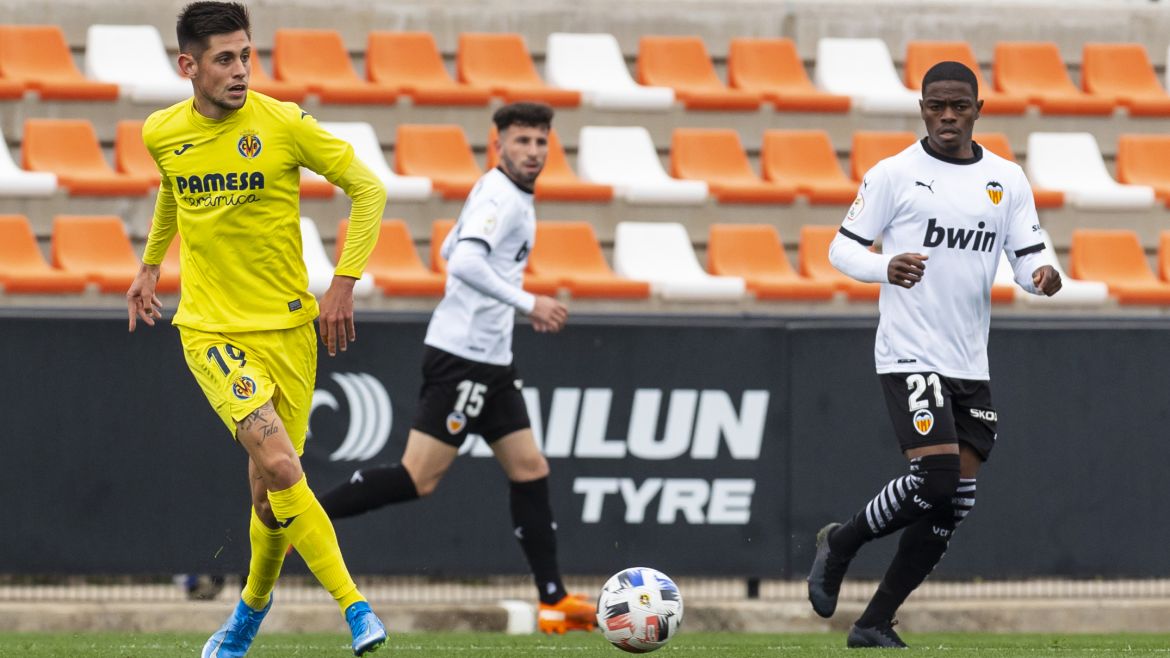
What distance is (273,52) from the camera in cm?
1366

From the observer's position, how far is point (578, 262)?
12398mm

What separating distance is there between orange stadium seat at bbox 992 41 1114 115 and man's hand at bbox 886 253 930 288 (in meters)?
8.17

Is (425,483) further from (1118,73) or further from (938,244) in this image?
(1118,73)

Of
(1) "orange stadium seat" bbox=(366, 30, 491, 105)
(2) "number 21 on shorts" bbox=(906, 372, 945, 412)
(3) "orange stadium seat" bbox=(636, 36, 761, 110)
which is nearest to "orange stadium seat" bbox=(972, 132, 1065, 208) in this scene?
(3) "orange stadium seat" bbox=(636, 36, 761, 110)

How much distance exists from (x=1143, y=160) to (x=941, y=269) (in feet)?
25.3

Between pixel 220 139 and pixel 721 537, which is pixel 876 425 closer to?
pixel 721 537

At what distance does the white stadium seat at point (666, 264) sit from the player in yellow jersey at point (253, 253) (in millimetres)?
5904

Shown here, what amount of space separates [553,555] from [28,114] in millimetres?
6079

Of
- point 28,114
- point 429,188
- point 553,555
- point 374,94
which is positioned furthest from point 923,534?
point 28,114

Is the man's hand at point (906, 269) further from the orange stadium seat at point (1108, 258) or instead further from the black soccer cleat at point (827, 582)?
the orange stadium seat at point (1108, 258)

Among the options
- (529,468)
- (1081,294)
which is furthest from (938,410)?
(1081,294)

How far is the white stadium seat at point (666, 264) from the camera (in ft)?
40.2

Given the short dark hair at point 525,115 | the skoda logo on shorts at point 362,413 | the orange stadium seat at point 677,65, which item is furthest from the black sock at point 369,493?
the orange stadium seat at point 677,65

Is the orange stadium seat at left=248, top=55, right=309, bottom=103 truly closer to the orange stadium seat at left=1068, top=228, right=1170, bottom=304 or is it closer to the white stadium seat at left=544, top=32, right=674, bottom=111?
the white stadium seat at left=544, top=32, right=674, bottom=111
